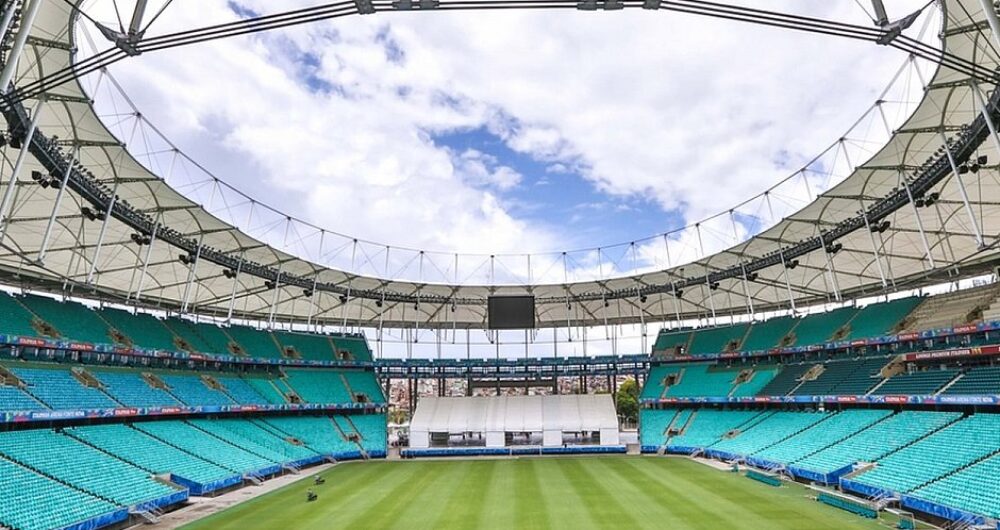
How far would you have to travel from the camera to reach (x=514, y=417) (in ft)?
200

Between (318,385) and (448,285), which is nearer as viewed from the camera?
(318,385)

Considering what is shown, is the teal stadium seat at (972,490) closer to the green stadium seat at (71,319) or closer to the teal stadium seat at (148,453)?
the teal stadium seat at (148,453)

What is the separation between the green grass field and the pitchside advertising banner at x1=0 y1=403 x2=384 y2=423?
9179 millimetres

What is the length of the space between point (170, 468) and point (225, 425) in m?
13.2

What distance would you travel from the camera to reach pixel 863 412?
3859 centimetres

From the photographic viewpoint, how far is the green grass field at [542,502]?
2533 cm

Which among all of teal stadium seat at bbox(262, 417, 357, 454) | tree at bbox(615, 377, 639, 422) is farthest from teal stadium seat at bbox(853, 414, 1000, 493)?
tree at bbox(615, 377, 639, 422)

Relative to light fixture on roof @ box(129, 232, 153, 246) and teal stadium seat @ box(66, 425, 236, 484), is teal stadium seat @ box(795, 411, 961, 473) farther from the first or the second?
light fixture on roof @ box(129, 232, 153, 246)

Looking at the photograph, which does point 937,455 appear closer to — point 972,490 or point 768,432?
point 972,490

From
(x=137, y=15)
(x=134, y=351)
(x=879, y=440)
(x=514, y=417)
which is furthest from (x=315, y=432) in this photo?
(x=137, y=15)

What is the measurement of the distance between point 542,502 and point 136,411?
24.4 metres

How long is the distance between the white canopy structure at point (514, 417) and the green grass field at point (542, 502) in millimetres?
14069

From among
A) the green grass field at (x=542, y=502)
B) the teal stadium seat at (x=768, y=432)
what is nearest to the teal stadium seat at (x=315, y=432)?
the green grass field at (x=542, y=502)

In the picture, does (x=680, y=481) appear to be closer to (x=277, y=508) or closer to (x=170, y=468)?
(x=277, y=508)
